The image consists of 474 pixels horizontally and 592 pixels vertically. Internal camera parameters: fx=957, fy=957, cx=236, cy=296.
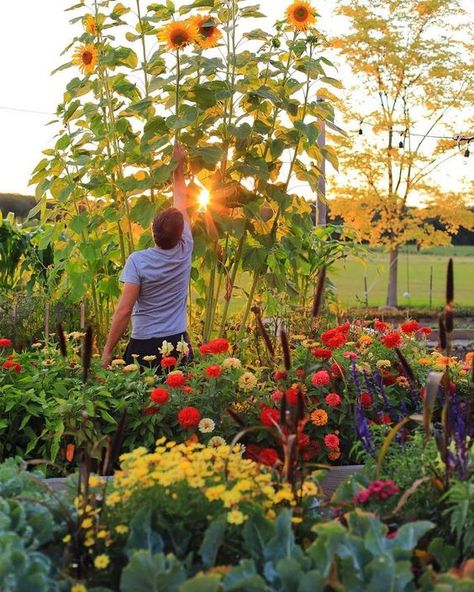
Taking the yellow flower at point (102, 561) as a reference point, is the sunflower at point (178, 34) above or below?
above

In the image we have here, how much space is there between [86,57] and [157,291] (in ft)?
6.28

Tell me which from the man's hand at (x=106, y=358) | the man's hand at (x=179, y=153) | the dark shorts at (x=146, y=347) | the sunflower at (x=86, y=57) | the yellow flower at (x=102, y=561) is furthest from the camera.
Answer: the sunflower at (x=86, y=57)

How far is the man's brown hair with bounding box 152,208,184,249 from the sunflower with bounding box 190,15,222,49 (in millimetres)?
1297

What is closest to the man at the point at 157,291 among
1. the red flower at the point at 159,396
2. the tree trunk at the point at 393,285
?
the red flower at the point at 159,396

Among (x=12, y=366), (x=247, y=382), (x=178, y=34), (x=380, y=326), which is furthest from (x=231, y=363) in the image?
(x=178, y=34)

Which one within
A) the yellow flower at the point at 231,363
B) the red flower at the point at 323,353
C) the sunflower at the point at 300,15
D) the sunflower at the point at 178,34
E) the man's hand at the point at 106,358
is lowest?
the man's hand at the point at 106,358

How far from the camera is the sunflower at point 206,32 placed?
5.80 meters

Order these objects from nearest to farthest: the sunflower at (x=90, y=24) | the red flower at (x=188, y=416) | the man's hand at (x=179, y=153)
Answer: the red flower at (x=188, y=416), the man's hand at (x=179, y=153), the sunflower at (x=90, y=24)

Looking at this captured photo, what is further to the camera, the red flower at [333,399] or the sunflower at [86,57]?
the sunflower at [86,57]

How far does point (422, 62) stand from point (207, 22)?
46.7 ft

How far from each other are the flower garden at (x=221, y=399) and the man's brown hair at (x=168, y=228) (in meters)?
0.65

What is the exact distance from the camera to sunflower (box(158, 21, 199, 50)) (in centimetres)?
548

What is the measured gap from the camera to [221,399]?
4223mm

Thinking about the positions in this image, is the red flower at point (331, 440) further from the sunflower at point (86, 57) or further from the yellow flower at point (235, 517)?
the sunflower at point (86, 57)
